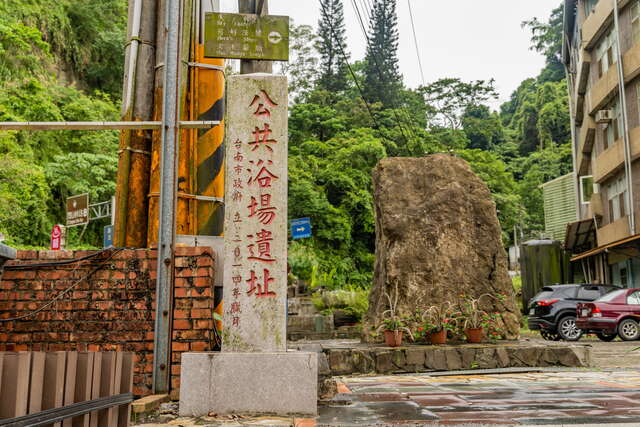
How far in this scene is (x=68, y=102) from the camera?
30141 millimetres

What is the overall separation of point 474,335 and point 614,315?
822 cm

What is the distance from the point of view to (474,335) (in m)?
10.0

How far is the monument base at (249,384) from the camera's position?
5.09m

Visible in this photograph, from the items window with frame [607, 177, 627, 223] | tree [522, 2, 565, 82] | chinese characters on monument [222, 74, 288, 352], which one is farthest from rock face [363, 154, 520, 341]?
tree [522, 2, 565, 82]

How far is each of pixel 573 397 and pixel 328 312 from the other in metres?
13.8

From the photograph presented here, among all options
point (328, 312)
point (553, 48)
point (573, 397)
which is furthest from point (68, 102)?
point (553, 48)

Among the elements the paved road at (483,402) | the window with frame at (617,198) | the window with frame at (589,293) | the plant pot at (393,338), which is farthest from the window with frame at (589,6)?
the paved road at (483,402)

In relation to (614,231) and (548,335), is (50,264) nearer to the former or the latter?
(548,335)

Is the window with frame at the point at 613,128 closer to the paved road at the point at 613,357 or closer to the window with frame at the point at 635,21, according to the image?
the window with frame at the point at 635,21

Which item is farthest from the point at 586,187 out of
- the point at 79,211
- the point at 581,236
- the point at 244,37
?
the point at 244,37

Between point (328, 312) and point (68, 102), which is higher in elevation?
point (68, 102)

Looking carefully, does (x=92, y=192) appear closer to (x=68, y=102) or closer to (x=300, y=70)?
(x=68, y=102)

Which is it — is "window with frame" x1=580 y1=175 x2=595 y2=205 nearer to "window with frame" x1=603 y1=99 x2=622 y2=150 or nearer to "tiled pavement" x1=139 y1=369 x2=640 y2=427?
"window with frame" x1=603 y1=99 x2=622 y2=150

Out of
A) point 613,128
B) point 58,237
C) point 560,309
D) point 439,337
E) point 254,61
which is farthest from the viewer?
point 613,128
